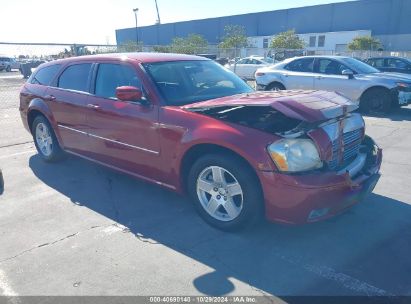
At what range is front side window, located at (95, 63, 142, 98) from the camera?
4.05 meters

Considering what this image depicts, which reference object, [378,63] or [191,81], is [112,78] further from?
[378,63]

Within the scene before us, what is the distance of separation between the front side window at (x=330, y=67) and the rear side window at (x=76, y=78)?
24.4 feet

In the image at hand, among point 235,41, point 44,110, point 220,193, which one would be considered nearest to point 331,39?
point 235,41

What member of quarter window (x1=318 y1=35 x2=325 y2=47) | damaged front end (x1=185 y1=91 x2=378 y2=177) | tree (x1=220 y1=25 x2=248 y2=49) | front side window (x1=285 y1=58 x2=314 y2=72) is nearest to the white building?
quarter window (x1=318 y1=35 x2=325 y2=47)

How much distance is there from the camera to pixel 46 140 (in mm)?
5562

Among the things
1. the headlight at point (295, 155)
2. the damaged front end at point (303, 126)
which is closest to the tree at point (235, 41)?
the damaged front end at point (303, 126)

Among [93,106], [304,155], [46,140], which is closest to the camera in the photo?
[304,155]

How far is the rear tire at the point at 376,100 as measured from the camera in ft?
30.5

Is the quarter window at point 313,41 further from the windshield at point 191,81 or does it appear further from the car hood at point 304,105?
the car hood at point 304,105

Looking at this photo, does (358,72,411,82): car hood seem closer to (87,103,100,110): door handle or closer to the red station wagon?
the red station wagon

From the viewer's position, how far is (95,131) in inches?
175

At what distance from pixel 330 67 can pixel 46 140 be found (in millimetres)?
7838

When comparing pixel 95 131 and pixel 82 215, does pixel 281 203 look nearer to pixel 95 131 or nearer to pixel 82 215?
pixel 82 215

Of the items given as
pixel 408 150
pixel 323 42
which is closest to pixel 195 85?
pixel 408 150
